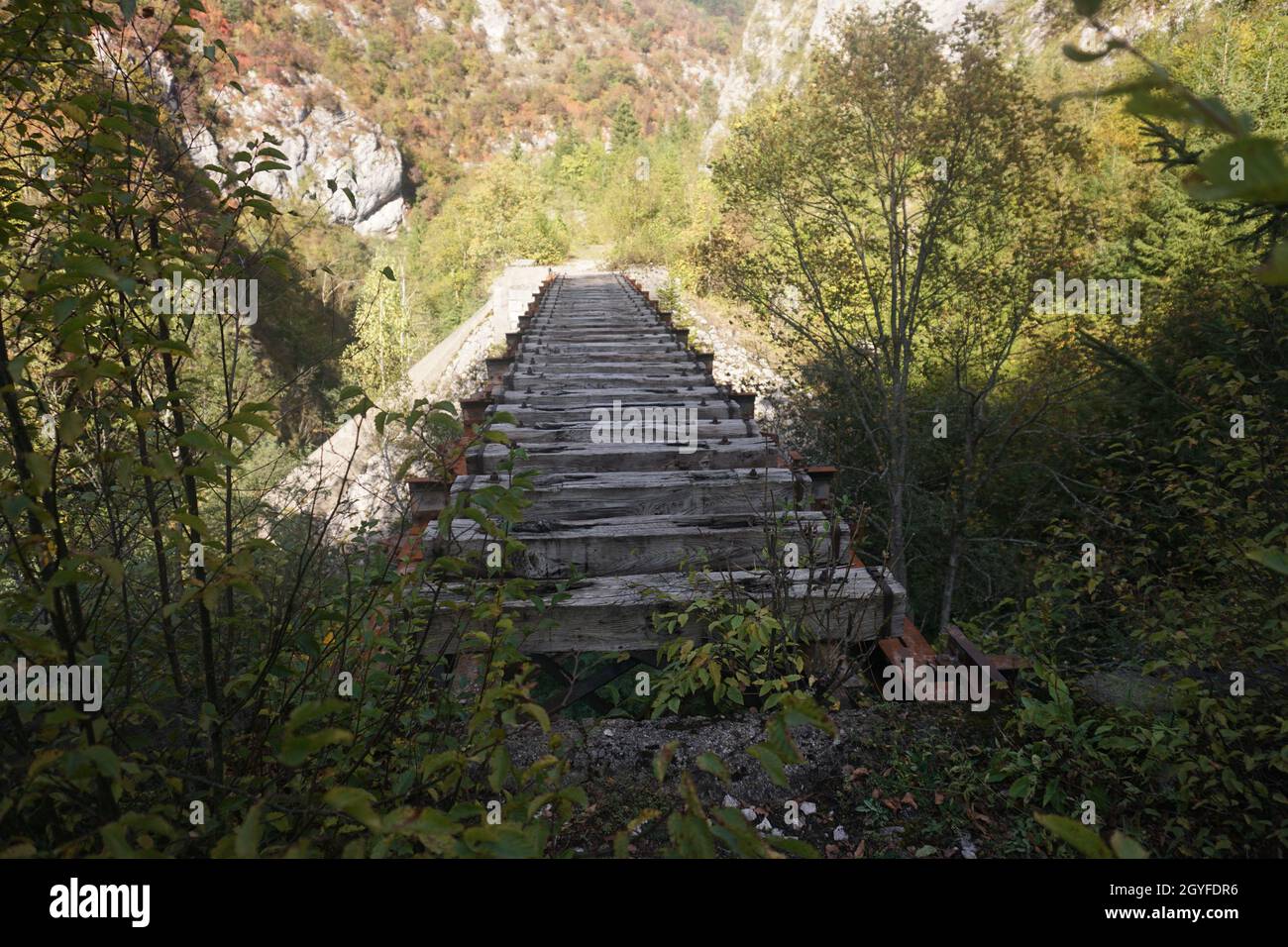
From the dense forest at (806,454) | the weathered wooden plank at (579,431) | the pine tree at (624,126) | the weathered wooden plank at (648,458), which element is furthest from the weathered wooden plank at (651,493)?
the pine tree at (624,126)

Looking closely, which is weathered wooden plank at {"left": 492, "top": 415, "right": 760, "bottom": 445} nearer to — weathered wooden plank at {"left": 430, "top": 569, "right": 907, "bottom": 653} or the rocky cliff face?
weathered wooden plank at {"left": 430, "top": 569, "right": 907, "bottom": 653}

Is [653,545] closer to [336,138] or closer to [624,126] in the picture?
[336,138]

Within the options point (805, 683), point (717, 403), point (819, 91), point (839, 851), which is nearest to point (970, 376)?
point (819, 91)

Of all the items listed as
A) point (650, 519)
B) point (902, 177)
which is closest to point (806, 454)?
point (902, 177)

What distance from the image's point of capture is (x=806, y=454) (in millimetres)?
9594

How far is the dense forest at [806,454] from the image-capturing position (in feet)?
4.70

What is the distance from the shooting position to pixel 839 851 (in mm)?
2322

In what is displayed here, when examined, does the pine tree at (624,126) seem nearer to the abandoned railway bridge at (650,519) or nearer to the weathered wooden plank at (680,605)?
the abandoned railway bridge at (650,519)

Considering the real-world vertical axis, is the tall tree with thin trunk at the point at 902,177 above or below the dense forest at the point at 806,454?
above

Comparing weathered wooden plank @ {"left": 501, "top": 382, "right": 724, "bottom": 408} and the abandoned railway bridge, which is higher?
weathered wooden plank @ {"left": 501, "top": 382, "right": 724, "bottom": 408}

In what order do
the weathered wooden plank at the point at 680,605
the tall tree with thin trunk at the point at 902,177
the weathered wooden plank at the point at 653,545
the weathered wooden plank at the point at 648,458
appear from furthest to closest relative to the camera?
1. the tall tree with thin trunk at the point at 902,177
2. the weathered wooden plank at the point at 648,458
3. the weathered wooden plank at the point at 653,545
4. the weathered wooden plank at the point at 680,605

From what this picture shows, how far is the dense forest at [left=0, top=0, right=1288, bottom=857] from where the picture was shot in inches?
56.4

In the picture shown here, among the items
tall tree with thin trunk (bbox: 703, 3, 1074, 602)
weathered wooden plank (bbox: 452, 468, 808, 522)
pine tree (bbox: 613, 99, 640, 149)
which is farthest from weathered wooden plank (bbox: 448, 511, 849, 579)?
pine tree (bbox: 613, 99, 640, 149)
